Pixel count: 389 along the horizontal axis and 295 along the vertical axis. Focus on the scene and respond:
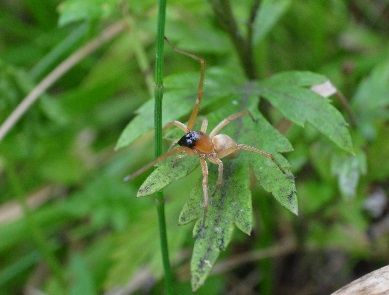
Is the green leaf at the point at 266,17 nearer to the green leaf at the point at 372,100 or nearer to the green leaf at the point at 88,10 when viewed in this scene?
the green leaf at the point at 372,100

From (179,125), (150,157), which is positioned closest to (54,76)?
(150,157)

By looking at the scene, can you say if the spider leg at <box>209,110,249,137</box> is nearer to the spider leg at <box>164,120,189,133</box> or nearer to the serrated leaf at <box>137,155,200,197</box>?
the spider leg at <box>164,120,189,133</box>

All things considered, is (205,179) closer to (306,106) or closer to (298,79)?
(306,106)

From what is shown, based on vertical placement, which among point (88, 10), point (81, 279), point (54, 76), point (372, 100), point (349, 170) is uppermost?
point (88, 10)

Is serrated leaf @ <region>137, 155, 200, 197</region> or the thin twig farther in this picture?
the thin twig

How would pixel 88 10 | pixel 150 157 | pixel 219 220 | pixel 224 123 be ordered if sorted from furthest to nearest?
pixel 150 157 → pixel 88 10 → pixel 224 123 → pixel 219 220

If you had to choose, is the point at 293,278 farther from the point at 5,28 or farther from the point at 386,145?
the point at 5,28

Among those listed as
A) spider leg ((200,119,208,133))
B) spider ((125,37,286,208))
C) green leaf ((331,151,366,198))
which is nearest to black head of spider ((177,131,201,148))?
spider ((125,37,286,208))
